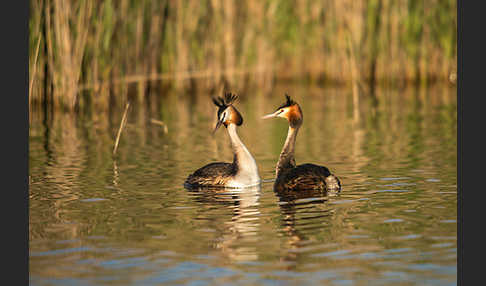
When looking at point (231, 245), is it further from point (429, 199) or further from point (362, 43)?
point (362, 43)

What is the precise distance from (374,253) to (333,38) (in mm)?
16667

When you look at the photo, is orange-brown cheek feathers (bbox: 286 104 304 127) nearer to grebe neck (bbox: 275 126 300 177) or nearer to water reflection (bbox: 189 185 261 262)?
grebe neck (bbox: 275 126 300 177)

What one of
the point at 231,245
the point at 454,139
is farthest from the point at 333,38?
the point at 231,245

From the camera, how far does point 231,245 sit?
663cm

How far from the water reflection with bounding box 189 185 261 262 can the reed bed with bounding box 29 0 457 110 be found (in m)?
8.48

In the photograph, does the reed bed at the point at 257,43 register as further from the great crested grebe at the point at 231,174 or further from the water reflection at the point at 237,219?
the water reflection at the point at 237,219

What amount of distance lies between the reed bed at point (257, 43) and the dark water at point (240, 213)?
3.56 metres

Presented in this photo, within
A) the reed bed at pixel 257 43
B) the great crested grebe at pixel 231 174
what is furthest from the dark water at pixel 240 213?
the reed bed at pixel 257 43

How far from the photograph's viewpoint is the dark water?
19.4 ft

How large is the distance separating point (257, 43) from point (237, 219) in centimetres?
1485

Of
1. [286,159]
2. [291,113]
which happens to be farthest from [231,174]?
[291,113]

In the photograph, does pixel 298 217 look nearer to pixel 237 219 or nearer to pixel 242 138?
pixel 237 219

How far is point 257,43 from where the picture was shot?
22.2 metres

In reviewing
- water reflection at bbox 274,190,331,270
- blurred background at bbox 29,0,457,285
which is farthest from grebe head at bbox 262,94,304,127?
water reflection at bbox 274,190,331,270
